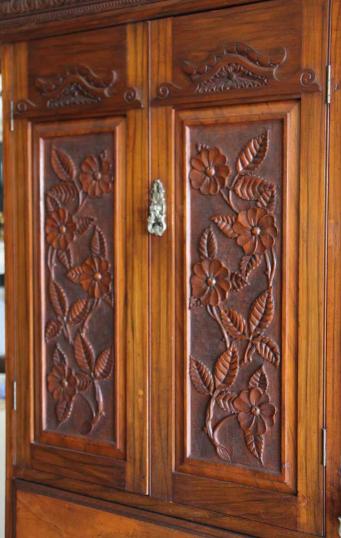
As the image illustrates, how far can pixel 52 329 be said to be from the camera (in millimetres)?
1504

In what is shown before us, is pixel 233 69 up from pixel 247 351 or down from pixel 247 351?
up

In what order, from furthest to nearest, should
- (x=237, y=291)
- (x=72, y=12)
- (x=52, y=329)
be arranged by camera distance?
1. (x=52, y=329)
2. (x=72, y=12)
3. (x=237, y=291)

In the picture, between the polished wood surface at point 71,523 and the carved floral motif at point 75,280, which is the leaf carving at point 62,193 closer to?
the carved floral motif at point 75,280

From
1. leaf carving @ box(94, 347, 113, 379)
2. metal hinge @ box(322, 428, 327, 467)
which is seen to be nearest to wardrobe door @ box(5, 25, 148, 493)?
leaf carving @ box(94, 347, 113, 379)

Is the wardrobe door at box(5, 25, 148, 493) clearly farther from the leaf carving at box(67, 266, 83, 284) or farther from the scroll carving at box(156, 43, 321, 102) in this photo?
the scroll carving at box(156, 43, 321, 102)

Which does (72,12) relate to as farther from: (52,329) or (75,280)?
(52,329)

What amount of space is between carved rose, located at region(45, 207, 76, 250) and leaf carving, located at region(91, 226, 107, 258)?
0.21 feet

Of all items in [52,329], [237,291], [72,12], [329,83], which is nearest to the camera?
[329,83]

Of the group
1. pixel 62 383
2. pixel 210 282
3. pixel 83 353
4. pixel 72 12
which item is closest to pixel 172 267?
pixel 210 282

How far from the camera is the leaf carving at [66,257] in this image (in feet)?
4.81

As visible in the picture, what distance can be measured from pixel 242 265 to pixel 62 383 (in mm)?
538

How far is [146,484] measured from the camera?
4.52ft

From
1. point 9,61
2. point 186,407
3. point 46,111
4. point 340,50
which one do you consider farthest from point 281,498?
point 9,61

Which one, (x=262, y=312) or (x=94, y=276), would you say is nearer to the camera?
(x=262, y=312)
